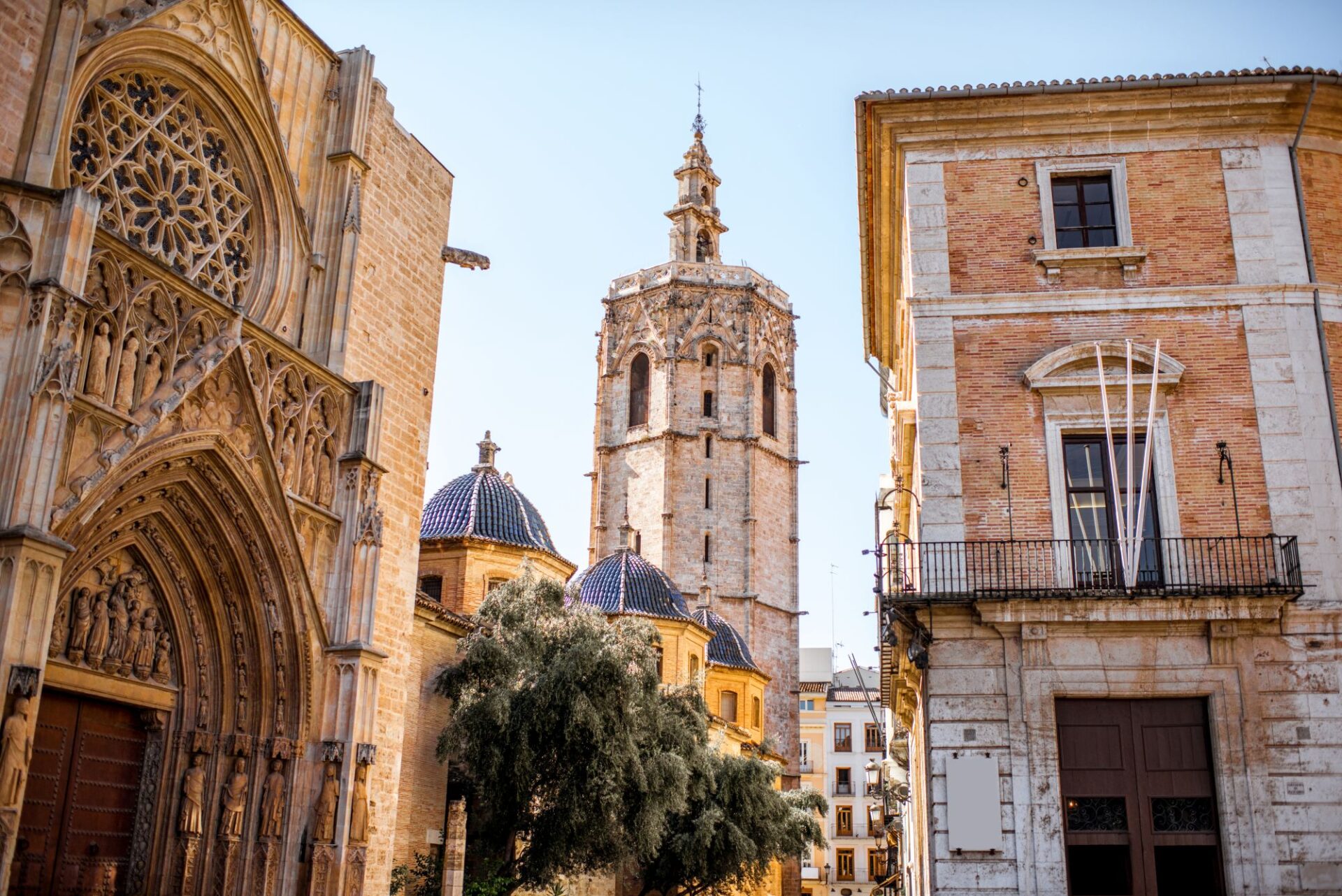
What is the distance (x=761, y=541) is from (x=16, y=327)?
4979cm

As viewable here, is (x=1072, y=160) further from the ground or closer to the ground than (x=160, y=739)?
further from the ground

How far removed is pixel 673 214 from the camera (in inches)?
2677

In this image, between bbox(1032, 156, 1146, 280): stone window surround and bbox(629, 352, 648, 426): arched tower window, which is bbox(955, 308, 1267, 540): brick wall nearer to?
bbox(1032, 156, 1146, 280): stone window surround

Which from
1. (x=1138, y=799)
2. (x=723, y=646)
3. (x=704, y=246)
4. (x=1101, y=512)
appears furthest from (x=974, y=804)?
(x=704, y=246)

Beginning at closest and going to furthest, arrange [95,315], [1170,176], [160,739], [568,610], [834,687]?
[95,315], [160,739], [1170,176], [568,610], [834,687]

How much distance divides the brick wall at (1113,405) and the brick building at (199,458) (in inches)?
283

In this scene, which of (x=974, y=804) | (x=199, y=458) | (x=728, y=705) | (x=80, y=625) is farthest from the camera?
(x=728, y=705)

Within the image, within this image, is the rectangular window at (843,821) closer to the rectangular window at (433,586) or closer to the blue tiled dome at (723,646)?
the blue tiled dome at (723,646)

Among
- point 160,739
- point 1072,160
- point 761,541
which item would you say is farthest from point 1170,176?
point 761,541

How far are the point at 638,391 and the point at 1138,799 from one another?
50.9 metres

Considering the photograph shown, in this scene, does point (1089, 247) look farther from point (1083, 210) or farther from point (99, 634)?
point (99, 634)

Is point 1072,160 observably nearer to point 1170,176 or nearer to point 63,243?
point 1170,176

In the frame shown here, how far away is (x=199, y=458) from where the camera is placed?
1348 cm

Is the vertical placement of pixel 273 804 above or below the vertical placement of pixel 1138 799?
below
